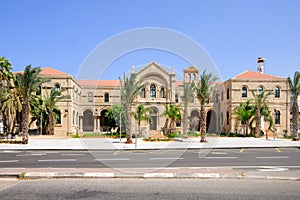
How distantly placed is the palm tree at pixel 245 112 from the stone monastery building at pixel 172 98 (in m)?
1.47

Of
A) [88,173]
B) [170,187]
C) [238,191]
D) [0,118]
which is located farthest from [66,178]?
[0,118]

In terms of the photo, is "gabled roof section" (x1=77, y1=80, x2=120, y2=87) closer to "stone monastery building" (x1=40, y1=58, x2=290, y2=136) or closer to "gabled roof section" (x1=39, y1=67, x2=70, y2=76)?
"stone monastery building" (x1=40, y1=58, x2=290, y2=136)

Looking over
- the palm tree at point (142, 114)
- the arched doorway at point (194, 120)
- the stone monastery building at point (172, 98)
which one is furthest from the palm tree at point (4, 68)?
the arched doorway at point (194, 120)

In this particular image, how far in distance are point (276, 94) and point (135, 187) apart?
4504 cm

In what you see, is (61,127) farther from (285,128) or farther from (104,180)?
(104,180)

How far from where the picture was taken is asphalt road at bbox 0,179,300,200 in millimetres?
7469

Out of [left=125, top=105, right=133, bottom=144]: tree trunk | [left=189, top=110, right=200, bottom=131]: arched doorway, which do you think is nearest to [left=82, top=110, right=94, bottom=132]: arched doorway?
[left=189, top=110, right=200, bottom=131]: arched doorway

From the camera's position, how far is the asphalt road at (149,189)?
7469 millimetres

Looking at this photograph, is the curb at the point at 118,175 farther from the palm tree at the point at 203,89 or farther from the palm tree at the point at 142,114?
the palm tree at the point at 142,114

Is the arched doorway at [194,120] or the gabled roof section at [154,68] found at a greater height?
the gabled roof section at [154,68]

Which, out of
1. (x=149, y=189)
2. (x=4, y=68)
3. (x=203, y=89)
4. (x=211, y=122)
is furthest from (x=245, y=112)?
(x=149, y=189)

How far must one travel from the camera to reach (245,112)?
44.2 metres

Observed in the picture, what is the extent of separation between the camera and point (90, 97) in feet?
179

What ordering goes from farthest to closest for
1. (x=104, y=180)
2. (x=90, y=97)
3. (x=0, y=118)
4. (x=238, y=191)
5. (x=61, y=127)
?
1. (x=90, y=97)
2. (x=61, y=127)
3. (x=0, y=118)
4. (x=104, y=180)
5. (x=238, y=191)
